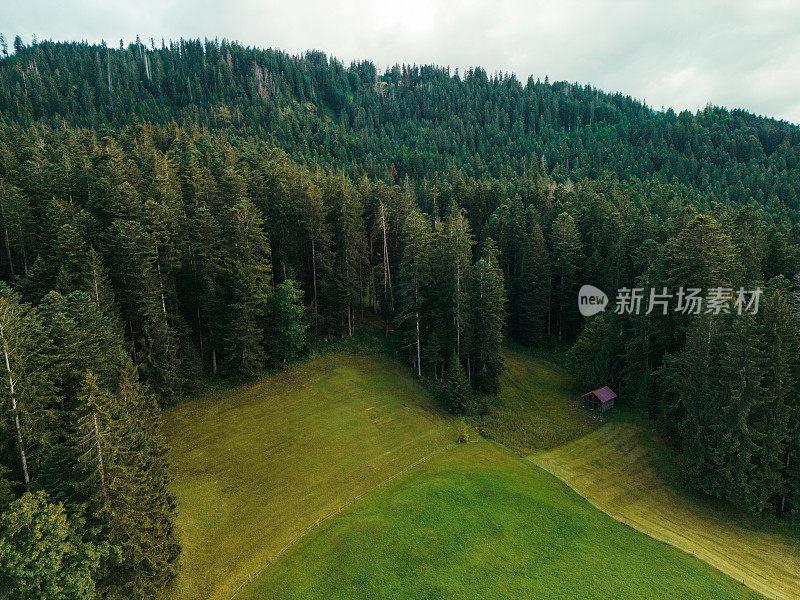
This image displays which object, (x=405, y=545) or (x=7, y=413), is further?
(x=405, y=545)

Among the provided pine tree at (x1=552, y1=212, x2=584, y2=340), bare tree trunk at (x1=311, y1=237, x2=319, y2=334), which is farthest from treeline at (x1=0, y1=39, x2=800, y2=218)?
bare tree trunk at (x1=311, y1=237, x2=319, y2=334)

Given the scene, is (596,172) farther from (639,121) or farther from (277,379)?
(277,379)

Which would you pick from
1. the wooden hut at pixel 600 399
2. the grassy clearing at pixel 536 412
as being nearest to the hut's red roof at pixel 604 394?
the wooden hut at pixel 600 399

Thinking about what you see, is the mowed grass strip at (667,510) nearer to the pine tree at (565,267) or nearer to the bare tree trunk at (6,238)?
the pine tree at (565,267)

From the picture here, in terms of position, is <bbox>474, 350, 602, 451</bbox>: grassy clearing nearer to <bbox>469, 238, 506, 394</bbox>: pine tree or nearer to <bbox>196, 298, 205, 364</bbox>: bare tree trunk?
<bbox>469, 238, 506, 394</bbox>: pine tree

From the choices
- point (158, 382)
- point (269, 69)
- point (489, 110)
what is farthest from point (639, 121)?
point (158, 382)

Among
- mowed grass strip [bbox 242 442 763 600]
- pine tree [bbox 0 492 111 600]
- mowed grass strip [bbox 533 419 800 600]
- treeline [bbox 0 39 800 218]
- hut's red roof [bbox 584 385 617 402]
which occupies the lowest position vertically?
mowed grass strip [bbox 533 419 800 600]
